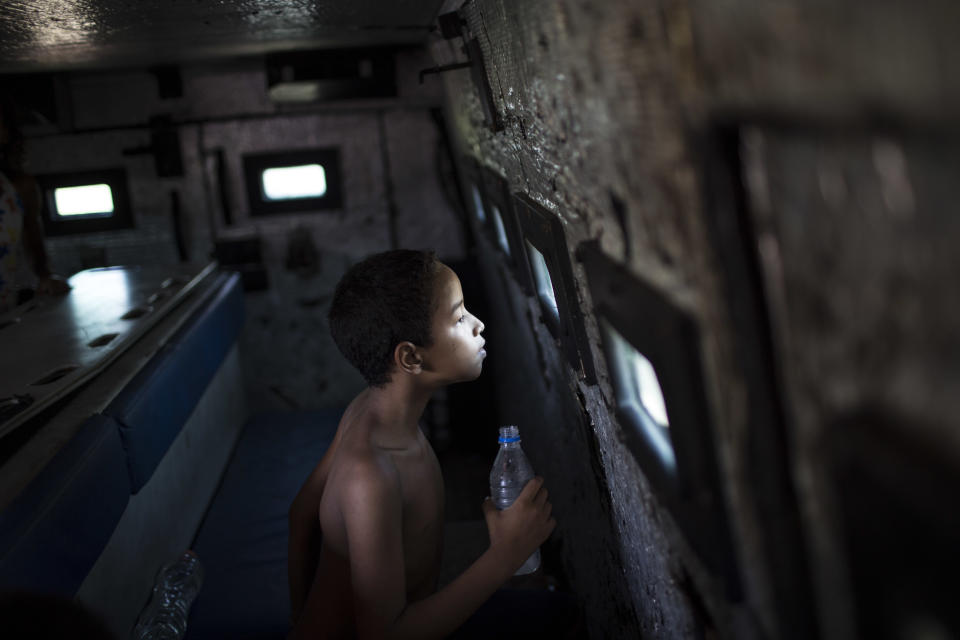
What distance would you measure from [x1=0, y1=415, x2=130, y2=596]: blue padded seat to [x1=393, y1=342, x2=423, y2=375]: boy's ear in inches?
30.3

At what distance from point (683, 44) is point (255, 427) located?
3783 millimetres

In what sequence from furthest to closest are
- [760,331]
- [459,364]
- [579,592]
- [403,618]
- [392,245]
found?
[392,245] → [579,592] → [459,364] → [403,618] → [760,331]

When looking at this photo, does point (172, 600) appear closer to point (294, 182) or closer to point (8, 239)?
point (8, 239)

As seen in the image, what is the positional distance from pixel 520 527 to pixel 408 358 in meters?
0.43

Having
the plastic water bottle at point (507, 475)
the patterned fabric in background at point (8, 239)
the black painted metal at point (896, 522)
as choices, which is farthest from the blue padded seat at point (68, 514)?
the patterned fabric in background at point (8, 239)

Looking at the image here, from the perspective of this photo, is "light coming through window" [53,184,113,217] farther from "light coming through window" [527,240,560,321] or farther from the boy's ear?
the boy's ear

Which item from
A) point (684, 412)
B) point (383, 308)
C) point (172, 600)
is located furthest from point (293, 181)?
point (684, 412)

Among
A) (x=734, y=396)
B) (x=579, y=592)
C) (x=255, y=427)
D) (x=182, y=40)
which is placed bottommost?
(x=579, y=592)

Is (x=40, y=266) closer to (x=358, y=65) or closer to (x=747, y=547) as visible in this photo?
(x=358, y=65)

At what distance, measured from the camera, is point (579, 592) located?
2645 millimetres

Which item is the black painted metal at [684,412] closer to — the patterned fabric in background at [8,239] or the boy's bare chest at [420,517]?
the boy's bare chest at [420,517]

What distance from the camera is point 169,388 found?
2699 millimetres

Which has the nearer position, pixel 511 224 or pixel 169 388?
pixel 511 224

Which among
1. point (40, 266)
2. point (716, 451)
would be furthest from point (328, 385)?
point (716, 451)
